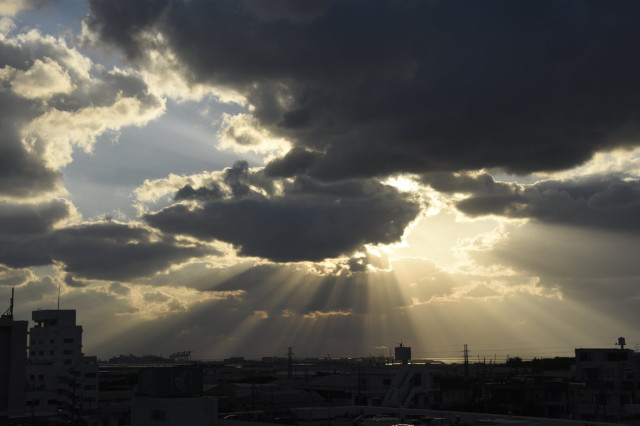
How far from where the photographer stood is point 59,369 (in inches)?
6024

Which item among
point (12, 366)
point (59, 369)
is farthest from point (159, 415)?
point (59, 369)

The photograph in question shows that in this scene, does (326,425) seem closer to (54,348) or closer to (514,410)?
(514,410)

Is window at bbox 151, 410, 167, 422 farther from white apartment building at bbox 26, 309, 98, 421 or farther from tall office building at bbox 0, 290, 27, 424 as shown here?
white apartment building at bbox 26, 309, 98, 421

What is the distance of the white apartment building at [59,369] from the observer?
141250 mm

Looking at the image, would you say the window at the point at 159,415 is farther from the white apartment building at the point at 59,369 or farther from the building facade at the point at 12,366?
the white apartment building at the point at 59,369

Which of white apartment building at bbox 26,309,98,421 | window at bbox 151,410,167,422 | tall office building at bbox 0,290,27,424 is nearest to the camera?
window at bbox 151,410,167,422

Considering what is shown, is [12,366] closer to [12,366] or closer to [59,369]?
[12,366]

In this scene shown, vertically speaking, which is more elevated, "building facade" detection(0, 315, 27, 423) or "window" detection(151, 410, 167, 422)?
"building facade" detection(0, 315, 27, 423)

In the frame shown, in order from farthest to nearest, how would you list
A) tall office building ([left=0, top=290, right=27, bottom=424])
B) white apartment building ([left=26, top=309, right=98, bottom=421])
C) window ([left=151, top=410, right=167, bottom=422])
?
white apartment building ([left=26, top=309, right=98, bottom=421]) → tall office building ([left=0, top=290, right=27, bottom=424]) → window ([left=151, top=410, right=167, bottom=422])

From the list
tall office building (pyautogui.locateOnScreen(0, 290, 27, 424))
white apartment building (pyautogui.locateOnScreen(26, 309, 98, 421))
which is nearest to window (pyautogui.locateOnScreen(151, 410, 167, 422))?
tall office building (pyautogui.locateOnScreen(0, 290, 27, 424))

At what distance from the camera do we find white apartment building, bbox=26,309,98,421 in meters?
141

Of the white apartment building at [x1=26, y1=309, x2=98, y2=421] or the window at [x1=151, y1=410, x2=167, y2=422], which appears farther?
the white apartment building at [x1=26, y1=309, x2=98, y2=421]

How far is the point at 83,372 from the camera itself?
153125 mm

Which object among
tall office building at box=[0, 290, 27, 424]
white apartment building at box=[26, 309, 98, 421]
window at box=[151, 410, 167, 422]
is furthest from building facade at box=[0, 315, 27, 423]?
white apartment building at box=[26, 309, 98, 421]
